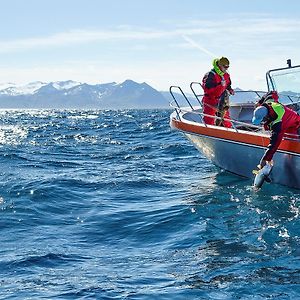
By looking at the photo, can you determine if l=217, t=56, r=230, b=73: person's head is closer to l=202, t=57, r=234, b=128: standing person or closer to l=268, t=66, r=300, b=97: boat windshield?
l=202, t=57, r=234, b=128: standing person

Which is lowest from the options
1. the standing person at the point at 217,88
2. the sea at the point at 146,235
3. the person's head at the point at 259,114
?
the sea at the point at 146,235

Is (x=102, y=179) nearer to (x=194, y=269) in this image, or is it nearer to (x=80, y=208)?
(x=80, y=208)

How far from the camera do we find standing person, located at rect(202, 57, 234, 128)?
37.6 ft

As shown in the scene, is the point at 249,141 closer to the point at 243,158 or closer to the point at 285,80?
the point at 243,158

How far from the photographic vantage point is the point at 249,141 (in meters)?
9.62

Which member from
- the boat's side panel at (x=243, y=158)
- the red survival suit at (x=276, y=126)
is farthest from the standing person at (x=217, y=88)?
the red survival suit at (x=276, y=126)

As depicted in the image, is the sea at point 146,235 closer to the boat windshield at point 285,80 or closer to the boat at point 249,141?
the boat at point 249,141

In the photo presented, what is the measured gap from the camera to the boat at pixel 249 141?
29.8 feet

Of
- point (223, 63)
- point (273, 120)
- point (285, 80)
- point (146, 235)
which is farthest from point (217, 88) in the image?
point (146, 235)

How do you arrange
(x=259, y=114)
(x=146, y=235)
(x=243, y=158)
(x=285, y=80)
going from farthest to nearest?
(x=285, y=80)
(x=243, y=158)
(x=259, y=114)
(x=146, y=235)

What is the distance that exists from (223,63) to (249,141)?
235cm

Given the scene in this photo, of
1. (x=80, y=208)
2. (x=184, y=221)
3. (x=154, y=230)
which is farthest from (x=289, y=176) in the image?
(x=80, y=208)

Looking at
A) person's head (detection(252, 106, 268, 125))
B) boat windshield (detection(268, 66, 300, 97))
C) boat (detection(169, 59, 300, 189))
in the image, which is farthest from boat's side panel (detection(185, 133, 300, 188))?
boat windshield (detection(268, 66, 300, 97))

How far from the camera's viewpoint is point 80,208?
9258mm
